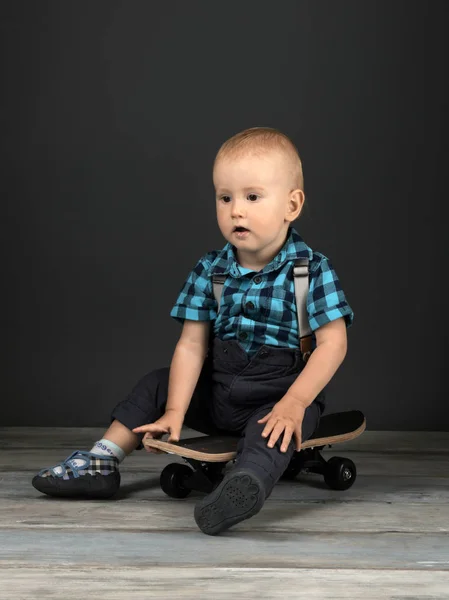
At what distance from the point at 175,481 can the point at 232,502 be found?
327 millimetres

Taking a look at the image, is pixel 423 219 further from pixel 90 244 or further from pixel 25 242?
pixel 25 242

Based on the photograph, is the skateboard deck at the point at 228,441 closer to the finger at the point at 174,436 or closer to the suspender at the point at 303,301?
the finger at the point at 174,436

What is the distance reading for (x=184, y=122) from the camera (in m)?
2.62

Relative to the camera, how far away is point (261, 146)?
1.73 metres

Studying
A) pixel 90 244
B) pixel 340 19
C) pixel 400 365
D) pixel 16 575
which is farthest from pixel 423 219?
pixel 16 575

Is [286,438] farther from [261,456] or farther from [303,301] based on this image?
[303,301]

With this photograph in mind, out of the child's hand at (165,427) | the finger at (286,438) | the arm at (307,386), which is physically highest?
the arm at (307,386)

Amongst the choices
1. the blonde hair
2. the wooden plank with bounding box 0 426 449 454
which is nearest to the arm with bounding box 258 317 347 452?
the blonde hair

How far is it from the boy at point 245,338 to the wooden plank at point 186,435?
59 cm

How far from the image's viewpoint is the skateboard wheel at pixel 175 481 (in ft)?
5.79

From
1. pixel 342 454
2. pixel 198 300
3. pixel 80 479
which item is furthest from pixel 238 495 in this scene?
pixel 342 454

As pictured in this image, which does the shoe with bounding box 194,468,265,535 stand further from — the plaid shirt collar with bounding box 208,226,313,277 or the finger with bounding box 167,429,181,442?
the plaid shirt collar with bounding box 208,226,313,277

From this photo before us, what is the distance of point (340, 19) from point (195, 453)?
1494 millimetres

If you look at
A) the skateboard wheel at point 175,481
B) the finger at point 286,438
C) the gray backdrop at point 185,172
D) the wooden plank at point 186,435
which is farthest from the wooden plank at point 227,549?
the gray backdrop at point 185,172
